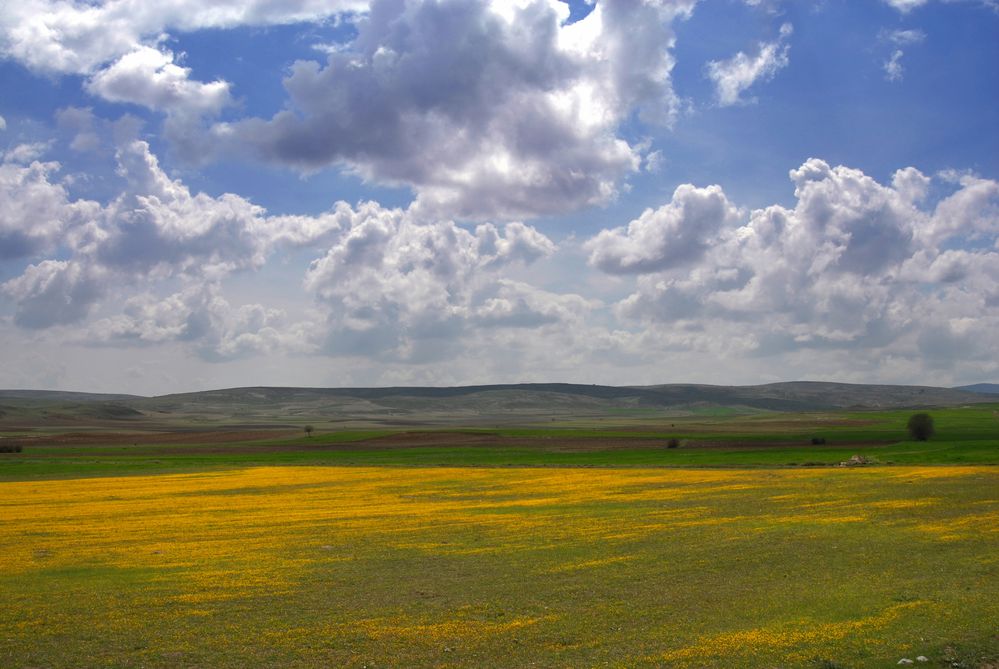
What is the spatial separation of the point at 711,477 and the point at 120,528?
3661 cm

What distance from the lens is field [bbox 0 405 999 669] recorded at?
1575 centimetres

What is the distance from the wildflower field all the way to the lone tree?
7020cm

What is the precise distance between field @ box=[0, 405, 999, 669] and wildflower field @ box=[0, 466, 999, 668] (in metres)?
0.08

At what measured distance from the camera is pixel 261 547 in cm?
2816

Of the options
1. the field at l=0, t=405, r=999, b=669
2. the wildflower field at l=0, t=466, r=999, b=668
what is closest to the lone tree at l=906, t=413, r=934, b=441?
the field at l=0, t=405, r=999, b=669

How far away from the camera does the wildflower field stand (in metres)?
15.7

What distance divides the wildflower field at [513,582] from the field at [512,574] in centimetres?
8

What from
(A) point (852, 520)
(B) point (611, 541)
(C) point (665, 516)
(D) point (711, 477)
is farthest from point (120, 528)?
(D) point (711, 477)

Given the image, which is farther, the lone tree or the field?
the lone tree

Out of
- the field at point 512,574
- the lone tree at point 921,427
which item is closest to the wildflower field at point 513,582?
the field at point 512,574

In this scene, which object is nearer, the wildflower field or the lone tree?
the wildflower field

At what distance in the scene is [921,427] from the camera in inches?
4183

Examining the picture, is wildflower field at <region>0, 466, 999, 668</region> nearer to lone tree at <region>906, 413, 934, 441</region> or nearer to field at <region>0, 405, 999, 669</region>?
field at <region>0, 405, 999, 669</region>

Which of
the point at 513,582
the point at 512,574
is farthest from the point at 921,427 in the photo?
the point at 513,582
